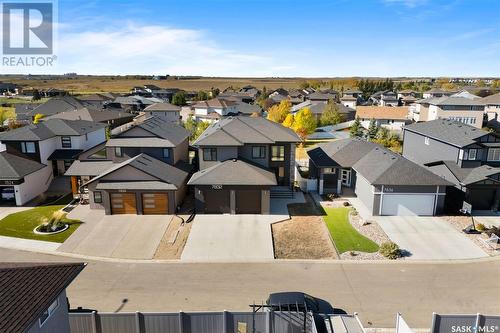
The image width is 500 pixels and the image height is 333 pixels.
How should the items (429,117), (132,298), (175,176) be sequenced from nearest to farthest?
1. (132,298)
2. (175,176)
3. (429,117)

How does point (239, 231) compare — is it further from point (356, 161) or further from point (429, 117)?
point (429, 117)

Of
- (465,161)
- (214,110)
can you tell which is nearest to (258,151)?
(465,161)

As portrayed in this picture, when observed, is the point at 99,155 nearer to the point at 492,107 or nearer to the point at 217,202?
the point at 217,202

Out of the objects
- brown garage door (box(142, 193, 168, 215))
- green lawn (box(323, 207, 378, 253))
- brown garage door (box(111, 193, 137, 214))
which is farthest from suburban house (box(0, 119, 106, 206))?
green lawn (box(323, 207, 378, 253))

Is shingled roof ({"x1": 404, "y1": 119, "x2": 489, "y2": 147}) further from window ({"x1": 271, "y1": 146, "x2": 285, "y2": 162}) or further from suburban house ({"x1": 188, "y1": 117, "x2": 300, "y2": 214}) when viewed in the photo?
window ({"x1": 271, "y1": 146, "x2": 285, "y2": 162})

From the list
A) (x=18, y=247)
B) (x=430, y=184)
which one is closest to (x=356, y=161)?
(x=430, y=184)

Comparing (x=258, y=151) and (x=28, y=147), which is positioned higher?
(x=258, y=151)

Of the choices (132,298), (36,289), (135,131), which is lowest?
(132,298)
